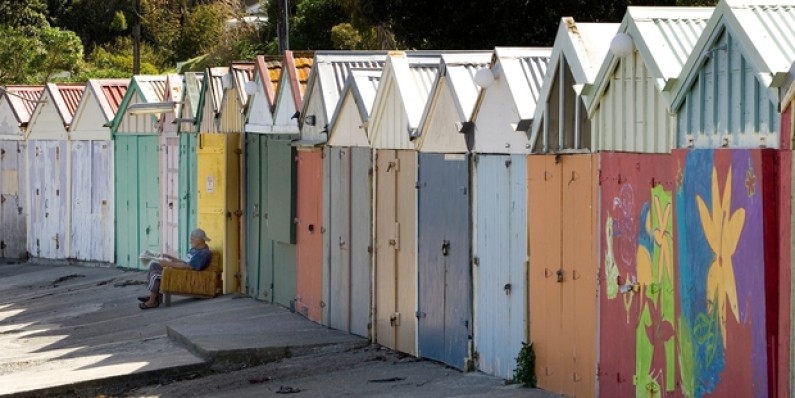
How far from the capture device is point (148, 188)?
74.2ft

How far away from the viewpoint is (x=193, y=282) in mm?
18844

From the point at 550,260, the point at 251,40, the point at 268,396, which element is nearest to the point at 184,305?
the point at 268,396

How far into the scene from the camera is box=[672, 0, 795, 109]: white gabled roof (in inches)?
328

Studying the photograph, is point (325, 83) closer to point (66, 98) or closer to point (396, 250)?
point (396, 250)

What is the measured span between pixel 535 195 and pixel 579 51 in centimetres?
130

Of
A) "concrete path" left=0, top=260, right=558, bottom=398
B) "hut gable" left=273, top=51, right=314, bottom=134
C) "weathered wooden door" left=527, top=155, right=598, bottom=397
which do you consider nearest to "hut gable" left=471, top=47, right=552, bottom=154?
"weathered wooden door" left=527, top=155, right=598, bottom=397

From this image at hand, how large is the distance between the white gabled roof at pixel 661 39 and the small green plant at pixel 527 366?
7.49 ft

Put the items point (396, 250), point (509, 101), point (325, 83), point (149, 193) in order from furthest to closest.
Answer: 1. point (149, 193)
2. point (325, 83)
3. point (396, 250)
4. point (509, 101)

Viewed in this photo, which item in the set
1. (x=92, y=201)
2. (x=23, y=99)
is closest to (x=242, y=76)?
(x=92, y=201)

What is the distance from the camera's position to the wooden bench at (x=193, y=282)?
1858 centimetres

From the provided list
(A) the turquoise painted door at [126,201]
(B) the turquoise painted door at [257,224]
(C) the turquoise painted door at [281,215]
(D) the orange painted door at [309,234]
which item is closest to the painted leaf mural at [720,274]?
(D) the orange painted door at [309,234]

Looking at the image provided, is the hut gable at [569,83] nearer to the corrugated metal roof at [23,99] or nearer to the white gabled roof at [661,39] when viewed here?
the white gabled roof at [661,39]

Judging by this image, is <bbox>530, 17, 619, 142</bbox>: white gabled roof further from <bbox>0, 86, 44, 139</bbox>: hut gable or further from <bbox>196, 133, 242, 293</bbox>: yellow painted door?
<bbox>0, 86, 44, 139</bbox>: hut gable

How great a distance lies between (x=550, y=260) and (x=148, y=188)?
1231 cm
